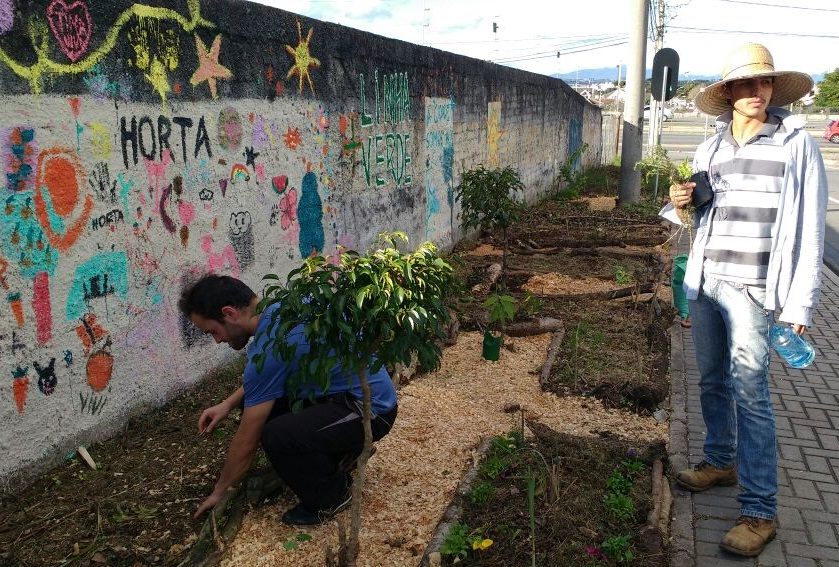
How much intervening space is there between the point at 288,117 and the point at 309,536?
3484 millimetres

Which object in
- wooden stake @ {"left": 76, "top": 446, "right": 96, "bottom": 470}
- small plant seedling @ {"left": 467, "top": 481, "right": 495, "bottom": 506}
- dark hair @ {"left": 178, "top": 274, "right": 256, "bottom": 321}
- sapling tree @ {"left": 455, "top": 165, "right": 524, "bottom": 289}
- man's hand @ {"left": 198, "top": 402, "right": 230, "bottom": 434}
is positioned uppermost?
sapling tree @ {"left": 455, "top": 165, "right": 524, "bottom": 289}

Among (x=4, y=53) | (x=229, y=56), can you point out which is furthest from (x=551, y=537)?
(x=229, y=56)

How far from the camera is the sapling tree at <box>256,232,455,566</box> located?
2.49 metres

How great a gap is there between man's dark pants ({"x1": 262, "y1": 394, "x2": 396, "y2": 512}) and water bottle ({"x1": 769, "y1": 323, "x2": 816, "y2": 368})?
1.92 metres

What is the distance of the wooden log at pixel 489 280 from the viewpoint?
7523mm

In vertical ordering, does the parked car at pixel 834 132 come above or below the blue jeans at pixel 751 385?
above

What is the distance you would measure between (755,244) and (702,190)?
0.37 metres

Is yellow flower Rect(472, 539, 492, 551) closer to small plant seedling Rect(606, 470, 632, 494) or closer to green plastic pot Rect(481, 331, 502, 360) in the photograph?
small plant seedling Rect(606, 470, 632, 494)

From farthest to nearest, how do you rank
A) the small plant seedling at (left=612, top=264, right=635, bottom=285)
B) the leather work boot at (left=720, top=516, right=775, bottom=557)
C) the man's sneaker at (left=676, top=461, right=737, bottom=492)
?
the small plant seedling at (left=612, top=264, right=635, bottom=285) < the man's sneaker at (left=676, top=461, right=737, bottom=492) < the leather work boot at (left=720, top=516, right=775, bottom=557)

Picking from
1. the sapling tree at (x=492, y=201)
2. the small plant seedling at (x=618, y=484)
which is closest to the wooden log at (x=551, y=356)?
the sapling tree at (x=492, y=201)

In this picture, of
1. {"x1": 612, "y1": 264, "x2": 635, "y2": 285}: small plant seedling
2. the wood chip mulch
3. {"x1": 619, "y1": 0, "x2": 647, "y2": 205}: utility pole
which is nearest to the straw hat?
the wood chip mulch

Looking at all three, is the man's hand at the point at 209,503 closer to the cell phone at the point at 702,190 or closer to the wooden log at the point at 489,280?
the cell phone at the point at 702,190

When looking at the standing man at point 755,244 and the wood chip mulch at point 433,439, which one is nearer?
the standing man at point 755,244

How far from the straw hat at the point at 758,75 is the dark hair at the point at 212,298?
249 cm
